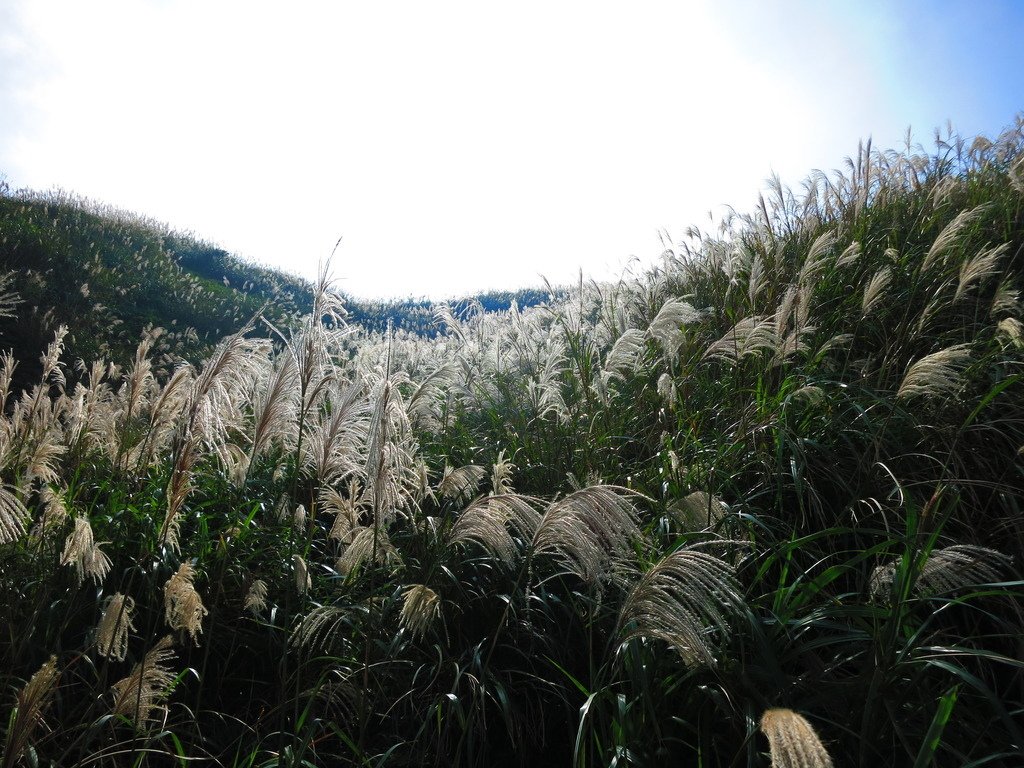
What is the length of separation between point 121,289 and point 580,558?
14.4 m

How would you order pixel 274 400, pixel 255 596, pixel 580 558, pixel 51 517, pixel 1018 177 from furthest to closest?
Result: pixel 1018 177
pixel 51 517
pixel 255 596
pixel 274 400
pixel 580 558

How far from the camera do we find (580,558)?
1.71m

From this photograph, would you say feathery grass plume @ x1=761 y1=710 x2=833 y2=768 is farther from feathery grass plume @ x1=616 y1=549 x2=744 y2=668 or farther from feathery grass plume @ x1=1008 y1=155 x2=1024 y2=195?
feathery grass plume @ x1=1008 y1=155 x2=1024 y2=195

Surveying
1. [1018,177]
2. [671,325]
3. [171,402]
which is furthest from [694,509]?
[1018,177]

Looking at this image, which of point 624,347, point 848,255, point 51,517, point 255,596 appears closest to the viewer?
point 255,596

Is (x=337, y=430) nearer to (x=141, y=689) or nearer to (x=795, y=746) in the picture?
(x=141, y=689)

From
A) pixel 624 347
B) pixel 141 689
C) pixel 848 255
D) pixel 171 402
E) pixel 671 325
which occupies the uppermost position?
pixel 848 255

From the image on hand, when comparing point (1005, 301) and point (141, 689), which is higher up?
point (1005, 301)

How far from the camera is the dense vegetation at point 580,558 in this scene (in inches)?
71.9

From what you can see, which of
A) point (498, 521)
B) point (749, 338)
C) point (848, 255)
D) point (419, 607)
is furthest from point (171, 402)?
point (848, 255)

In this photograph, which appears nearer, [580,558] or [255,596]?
[580,558]

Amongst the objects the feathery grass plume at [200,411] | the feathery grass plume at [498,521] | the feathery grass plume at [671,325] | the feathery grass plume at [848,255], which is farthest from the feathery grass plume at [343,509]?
the feathery grass plume at [848,255]

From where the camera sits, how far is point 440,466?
4.25m

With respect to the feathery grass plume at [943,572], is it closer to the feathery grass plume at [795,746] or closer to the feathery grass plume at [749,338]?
the feathery grass plume at [795,746]
